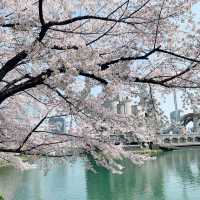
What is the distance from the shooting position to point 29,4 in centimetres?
490

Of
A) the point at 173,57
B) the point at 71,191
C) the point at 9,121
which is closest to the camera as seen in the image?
the point at 173,57

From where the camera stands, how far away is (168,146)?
8725 centimetres

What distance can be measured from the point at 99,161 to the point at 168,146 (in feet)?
273

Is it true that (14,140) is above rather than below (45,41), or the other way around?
below

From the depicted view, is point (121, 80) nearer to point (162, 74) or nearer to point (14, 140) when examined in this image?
point (162, 74)

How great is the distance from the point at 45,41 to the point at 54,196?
1867cm

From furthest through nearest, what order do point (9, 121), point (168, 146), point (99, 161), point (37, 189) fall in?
point (168, 146)
point (37, 189)
point (9, 121)
point (99, 161)

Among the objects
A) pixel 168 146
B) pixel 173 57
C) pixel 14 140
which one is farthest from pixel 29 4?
pixel 168 146

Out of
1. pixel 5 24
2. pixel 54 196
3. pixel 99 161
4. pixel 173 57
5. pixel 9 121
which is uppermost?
pixel 5 24

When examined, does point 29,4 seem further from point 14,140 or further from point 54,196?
point 54,196

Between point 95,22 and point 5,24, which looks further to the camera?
point 95,22

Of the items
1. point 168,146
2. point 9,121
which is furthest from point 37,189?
point 168,146

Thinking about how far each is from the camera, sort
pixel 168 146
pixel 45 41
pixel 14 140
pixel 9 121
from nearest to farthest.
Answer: pixel 45 41
pixel 14 140
pixel 9 121
pixel 168 146

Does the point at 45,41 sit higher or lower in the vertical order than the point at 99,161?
higher
